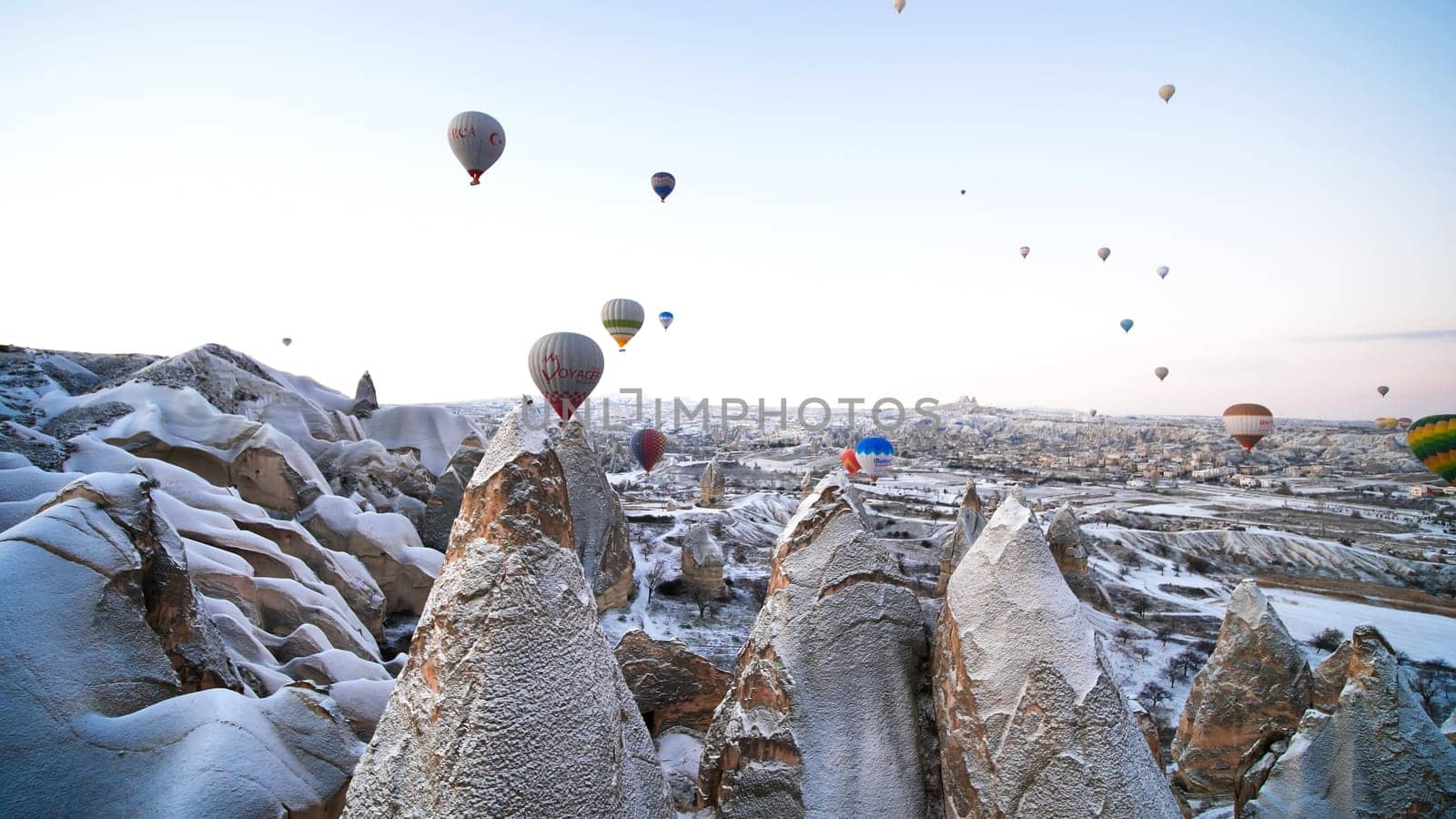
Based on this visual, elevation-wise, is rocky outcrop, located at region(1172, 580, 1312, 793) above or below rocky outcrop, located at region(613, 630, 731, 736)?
below

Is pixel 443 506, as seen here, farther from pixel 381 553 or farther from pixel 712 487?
pixel 712 487

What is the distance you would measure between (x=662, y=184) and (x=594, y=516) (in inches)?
682

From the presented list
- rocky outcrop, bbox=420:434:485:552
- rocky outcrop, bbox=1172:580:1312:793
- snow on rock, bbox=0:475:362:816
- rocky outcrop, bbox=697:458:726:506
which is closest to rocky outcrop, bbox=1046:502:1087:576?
rocky outcrop, bbox=1172:580:1312:793

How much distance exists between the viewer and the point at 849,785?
196 inches

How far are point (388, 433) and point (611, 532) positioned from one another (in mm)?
11732

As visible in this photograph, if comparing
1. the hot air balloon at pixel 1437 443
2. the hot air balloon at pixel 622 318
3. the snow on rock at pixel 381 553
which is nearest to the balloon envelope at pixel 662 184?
the hot air balloon at pixel 622 318

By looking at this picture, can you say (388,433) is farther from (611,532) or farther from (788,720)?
(788,720)

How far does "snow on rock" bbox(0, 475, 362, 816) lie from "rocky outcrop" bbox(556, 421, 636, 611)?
1064 cm

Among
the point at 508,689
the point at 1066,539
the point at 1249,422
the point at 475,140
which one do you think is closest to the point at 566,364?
the point at 475,140

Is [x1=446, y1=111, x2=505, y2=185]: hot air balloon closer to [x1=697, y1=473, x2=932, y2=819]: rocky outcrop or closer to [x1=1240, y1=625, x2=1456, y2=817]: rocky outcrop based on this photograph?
[x1=697, y1=473, x2=932, y2=819]: rocky outcrop

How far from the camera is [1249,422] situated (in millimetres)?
36719

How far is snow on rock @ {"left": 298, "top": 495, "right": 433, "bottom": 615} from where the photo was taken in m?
14.2

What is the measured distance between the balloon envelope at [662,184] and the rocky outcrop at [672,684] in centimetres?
2490

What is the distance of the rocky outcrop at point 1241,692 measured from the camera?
1022 cm
